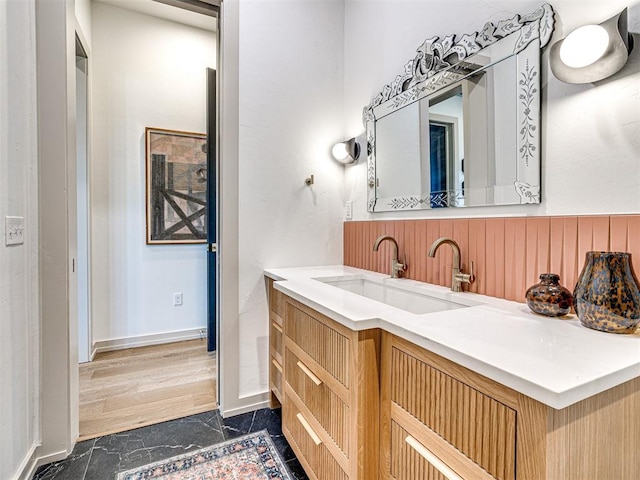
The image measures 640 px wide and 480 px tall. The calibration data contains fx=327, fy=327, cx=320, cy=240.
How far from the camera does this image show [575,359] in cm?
66

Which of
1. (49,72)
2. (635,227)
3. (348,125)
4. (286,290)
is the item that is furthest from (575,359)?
(49,72)

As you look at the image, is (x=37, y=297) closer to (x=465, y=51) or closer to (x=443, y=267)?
(x=443, y=267)

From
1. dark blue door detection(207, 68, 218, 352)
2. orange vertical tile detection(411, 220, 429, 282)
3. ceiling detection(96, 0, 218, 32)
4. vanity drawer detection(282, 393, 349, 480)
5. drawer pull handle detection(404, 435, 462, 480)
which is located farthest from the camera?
ceiling detection(96, 0, 218, 32)

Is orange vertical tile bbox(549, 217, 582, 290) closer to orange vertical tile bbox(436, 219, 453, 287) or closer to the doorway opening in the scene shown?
orange vertical tile bbox(436, 219, 453, 287)

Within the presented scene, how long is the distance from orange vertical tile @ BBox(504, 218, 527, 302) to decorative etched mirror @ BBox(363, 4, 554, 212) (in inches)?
3.6

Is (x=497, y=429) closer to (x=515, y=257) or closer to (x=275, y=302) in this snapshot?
(x=515, y=257)

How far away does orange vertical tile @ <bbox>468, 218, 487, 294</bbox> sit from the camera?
1294mm

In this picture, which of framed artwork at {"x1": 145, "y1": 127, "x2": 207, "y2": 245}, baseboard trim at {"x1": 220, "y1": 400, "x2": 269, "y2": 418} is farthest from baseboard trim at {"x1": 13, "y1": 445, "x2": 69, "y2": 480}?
framed artwork at {"x1": 145, "y1": 127, "x2": 207, "y2": 245}

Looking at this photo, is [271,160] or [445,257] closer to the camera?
[445,257]

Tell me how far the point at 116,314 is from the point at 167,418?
4.51ft

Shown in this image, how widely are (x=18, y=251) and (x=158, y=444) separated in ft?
3.62

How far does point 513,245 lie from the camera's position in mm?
1186

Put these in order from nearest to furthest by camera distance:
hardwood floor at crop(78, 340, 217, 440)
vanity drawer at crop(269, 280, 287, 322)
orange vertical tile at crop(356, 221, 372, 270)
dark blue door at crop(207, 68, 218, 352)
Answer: vanity drawer at crop(269, 280, 287, 322)
hardwood floor at crop(78, 340, 217, 440)
orange vertical tile at crop(356, 221, 372, 270)
dark blue door at crop(207, 68, 218, 352)

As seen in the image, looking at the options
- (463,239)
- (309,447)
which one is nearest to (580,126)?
(463,239)
